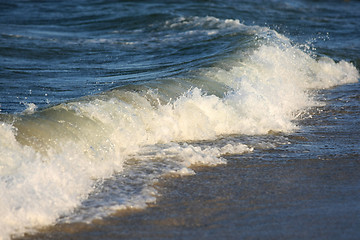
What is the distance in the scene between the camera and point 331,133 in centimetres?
681

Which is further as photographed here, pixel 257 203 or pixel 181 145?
pixel 181 145

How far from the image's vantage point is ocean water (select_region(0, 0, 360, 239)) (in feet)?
13.5

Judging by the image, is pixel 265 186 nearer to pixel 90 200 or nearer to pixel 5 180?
pixel 90 200

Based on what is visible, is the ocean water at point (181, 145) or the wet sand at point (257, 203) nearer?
A: the wet sand at point (257, 203)

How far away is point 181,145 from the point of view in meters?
6.17

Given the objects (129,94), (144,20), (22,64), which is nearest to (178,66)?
(22,64)

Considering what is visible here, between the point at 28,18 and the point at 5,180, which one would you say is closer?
the point at 5,180

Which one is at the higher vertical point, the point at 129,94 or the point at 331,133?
the point at 129,94

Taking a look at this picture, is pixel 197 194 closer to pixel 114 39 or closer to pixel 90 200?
pixel 90 200

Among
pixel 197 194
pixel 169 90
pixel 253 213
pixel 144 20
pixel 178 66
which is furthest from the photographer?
pixel 144 20

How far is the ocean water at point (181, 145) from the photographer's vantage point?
13.5 feet

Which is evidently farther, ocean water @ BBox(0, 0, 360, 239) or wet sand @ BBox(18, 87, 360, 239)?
ocean water @ BBox(0, 0, 360, 239)

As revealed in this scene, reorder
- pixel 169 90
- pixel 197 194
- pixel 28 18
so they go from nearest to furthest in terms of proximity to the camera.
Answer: pixel 197 194, pixel 169 90, pixel 28 18

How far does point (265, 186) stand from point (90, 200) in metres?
1.51
